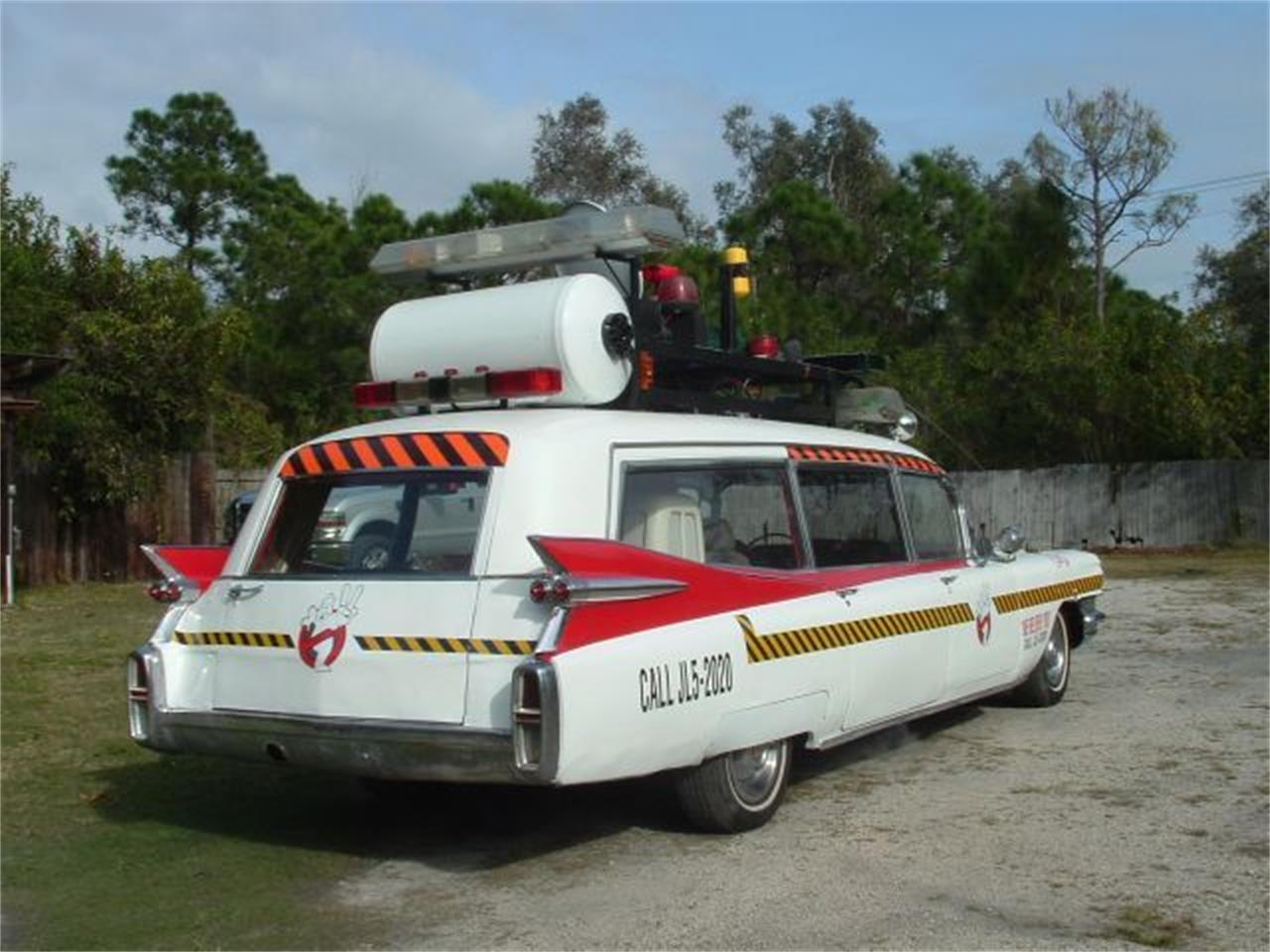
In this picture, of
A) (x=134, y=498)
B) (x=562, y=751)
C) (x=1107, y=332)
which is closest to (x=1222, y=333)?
(x=1107, y=332)

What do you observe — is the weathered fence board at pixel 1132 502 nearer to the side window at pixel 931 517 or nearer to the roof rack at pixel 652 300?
the side window at pixel 931 517

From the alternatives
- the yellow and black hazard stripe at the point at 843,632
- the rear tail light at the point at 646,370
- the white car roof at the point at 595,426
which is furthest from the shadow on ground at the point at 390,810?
the rear tail light at the point at 646,370

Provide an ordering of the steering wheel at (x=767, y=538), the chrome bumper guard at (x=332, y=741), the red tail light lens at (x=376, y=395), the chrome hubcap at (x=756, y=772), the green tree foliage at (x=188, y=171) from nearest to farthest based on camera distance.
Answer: the chrome bumper guard at (x=332, y=741)
the chrome hubcap at (x=756, y=772)
the steering wheel at (x=767, y=538)
the red tail light lens at (x=376, y=395)
the green tree foliage at (x=188, y=171)

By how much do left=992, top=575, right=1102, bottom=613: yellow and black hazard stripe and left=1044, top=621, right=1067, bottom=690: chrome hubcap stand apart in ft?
0.79

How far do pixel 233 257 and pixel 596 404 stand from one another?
3312 cm

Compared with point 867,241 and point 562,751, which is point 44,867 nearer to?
point 562,751

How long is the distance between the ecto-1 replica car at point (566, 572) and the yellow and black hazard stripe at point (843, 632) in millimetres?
15

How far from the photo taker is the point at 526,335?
6.22m

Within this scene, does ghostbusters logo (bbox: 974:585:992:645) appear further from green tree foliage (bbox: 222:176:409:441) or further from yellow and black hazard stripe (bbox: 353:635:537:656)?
green tree foliage (bbox: 222:176:409:441)

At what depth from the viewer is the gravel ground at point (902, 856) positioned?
15.9 feet

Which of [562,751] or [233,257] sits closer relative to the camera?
[562,751]

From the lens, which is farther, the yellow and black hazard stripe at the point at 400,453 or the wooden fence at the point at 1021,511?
the wooden fence at the point at 1021,511

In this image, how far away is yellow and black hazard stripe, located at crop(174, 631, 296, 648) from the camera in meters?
5.62

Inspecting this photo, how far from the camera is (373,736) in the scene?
A: 208 inches
